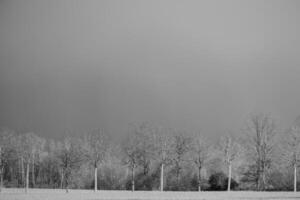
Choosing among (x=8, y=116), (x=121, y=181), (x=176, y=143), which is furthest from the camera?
(x=8, y=116)

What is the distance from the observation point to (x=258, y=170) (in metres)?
66.8

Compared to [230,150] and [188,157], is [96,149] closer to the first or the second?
[188,157]

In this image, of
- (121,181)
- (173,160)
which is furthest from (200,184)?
(121,181)

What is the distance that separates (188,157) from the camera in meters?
71.4

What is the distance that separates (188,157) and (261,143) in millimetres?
14471

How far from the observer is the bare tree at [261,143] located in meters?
66.4

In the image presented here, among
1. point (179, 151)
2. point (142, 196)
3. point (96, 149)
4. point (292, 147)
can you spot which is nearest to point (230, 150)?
point (179, 151)

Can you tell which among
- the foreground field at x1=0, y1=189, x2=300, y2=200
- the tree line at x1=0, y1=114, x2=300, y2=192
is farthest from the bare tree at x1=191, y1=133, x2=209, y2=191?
the foreground field at x1=0, y1=189, x2=300, y2=200

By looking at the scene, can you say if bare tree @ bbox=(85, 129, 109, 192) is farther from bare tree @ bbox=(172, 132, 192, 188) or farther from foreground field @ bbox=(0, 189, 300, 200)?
bare tree @ bbox=(172, 132, 192, 188)

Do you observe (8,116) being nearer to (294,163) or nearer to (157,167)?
(157,167)

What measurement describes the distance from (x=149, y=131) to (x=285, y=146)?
26.6m

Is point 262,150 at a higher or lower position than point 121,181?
higher

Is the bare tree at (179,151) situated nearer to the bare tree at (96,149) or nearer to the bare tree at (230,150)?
the bare tree at (230,150)

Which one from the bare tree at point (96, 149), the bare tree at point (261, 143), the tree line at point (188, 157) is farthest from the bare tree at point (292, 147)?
the bare tree at point (96, 149)
